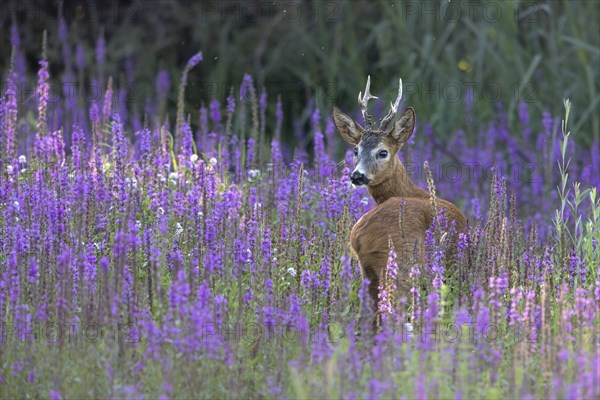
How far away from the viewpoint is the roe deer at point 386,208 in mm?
6418

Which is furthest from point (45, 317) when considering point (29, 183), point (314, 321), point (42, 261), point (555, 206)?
point (555, 206)

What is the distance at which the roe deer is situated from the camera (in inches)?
253

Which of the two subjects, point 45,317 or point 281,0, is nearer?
point 45,317

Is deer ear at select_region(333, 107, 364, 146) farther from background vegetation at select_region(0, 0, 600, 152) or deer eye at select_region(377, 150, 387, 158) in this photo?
background vegetation at select_region(0, 0, 600, 152)

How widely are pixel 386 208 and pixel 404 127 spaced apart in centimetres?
139

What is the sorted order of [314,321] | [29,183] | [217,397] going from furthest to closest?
1. [29,183]
2. [314,321]
3. [217,397]

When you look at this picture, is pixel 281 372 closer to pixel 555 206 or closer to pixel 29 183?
pixel 29 183

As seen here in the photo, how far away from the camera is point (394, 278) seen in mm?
5766

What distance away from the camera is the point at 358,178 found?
760 cm

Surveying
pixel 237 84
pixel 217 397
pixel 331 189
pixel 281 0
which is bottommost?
pixel 217 397

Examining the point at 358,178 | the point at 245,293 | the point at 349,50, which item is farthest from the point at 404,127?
the point at 349,50

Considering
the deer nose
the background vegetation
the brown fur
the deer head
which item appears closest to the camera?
the brown fur

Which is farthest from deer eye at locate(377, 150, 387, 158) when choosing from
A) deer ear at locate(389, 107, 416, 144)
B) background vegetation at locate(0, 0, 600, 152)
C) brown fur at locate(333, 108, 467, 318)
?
background vegetation at locate(0, 0, 600, 152)

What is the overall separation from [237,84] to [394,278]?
8219mm
